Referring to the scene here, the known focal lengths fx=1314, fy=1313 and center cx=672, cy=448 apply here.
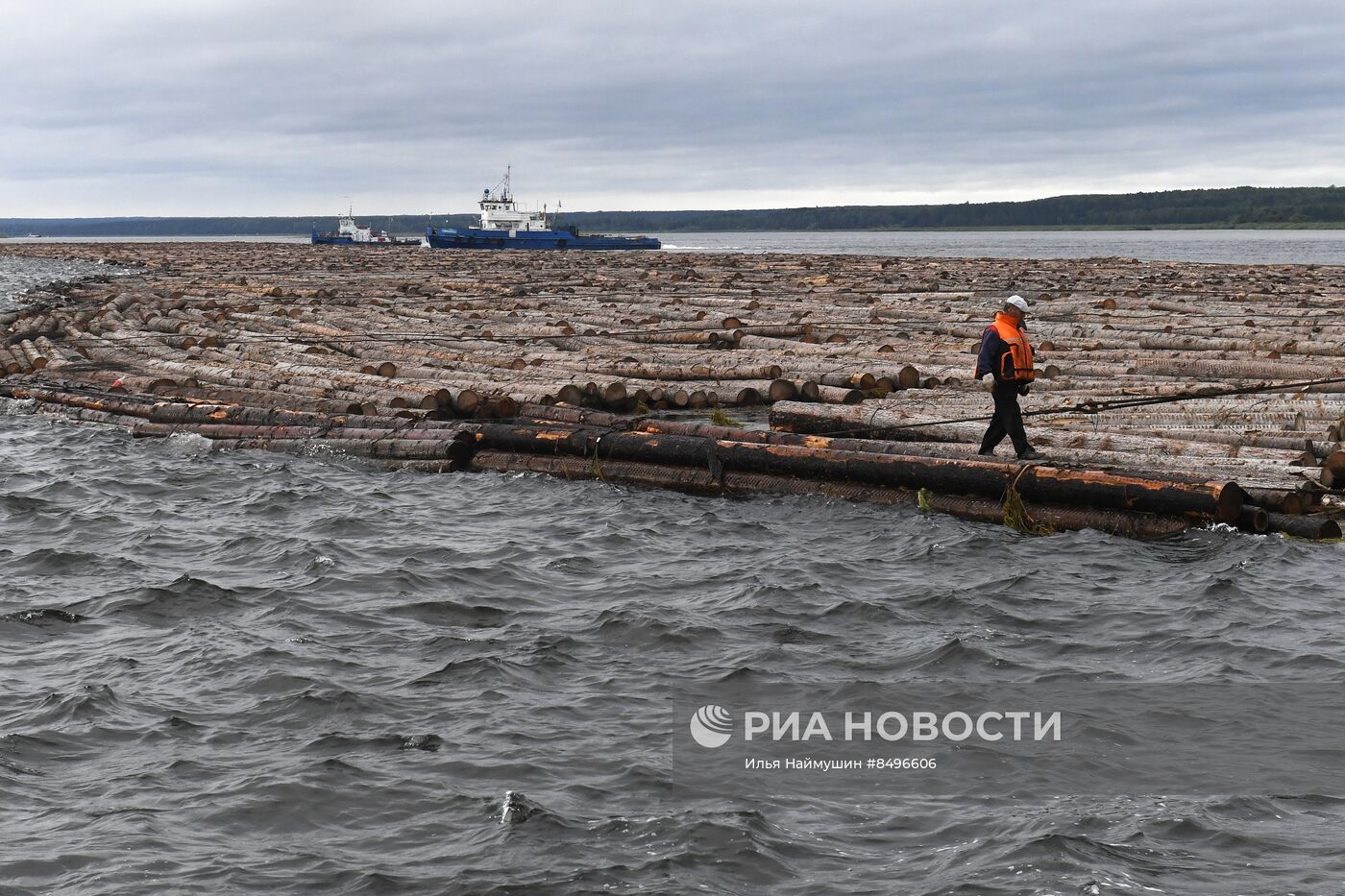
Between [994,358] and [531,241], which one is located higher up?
[531,241]

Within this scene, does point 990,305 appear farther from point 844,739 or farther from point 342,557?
point 844,739

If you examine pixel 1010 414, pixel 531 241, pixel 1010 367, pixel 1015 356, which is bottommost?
pixel 1010 414

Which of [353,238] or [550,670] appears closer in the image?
[550,670]

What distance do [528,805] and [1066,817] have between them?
2.74 meters

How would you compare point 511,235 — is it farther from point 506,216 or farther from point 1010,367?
point 1010,367

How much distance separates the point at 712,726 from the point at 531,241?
10649 cm

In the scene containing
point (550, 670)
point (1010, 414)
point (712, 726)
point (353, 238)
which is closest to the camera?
point (712, 726)

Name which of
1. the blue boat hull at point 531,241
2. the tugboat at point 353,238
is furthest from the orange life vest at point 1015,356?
the tugboat at point 353,238

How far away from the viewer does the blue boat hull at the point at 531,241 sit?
4392 inches

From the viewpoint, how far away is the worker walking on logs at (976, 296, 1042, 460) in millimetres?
13258

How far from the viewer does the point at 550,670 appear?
29.5 feet

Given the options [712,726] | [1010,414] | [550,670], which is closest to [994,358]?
[1010,414]

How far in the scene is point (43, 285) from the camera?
174ft

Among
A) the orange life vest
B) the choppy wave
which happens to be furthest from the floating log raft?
the orange life vest
